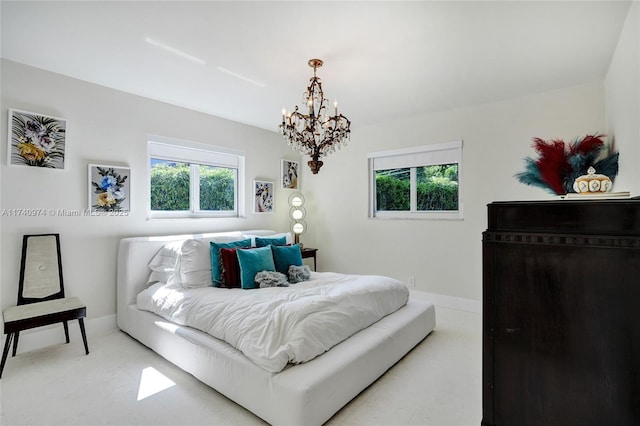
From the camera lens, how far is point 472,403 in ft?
6.66

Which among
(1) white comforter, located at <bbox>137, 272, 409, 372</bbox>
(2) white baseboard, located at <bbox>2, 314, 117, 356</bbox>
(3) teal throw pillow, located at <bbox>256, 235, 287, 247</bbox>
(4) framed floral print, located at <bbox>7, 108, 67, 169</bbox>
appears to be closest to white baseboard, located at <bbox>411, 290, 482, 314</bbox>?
(1) white comforter, located at <bbox>137, 272, 409, 372</bbox>

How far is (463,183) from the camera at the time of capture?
3.90m

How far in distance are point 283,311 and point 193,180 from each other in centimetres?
262

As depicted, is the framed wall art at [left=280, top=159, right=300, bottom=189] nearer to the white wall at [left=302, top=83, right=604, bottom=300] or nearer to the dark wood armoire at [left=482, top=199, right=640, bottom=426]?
the white wall at [left=302, top=83, right=604, bottom=300]

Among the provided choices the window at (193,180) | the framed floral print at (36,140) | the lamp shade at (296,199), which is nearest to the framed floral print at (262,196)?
the window at (193,180)

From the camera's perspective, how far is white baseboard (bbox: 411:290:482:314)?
3.80 metres

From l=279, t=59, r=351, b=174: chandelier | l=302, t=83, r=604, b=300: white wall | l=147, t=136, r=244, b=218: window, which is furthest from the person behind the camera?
l=147, t=136, r=244, b=218: window

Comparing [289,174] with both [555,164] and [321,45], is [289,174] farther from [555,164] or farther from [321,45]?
[555,164]

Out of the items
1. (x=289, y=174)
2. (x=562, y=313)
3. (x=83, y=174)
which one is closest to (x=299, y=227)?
(x=289, y=174)

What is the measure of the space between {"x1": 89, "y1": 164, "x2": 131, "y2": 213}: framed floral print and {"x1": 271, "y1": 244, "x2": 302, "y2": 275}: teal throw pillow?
163 cm

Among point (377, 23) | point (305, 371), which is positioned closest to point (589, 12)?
point (377, 23)

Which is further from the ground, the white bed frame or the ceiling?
the ceiling

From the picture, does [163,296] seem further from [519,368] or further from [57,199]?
[519,368]

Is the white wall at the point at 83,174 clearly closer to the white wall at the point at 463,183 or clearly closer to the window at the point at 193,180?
the window at the point at 193,180
